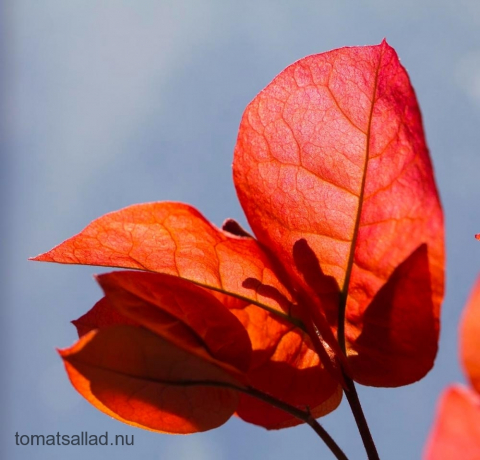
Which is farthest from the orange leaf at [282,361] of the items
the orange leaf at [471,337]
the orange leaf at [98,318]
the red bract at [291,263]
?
the orange leaf at [471,337]

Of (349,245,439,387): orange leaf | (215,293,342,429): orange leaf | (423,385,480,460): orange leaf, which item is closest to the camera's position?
(423,385,480,460): orange leaf

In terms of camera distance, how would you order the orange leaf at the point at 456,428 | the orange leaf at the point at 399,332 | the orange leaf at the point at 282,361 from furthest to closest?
1. the orange leaf at the point at 282,361
2. the orange leaf at the point at 399,332
3. the orange leaf at the point at 456,428

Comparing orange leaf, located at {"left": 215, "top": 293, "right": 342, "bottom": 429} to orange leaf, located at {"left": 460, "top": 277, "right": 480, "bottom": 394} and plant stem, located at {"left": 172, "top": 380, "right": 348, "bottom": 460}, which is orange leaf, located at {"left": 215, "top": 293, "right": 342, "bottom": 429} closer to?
plant stem, located at {"left": 172, "top": 380, "right": 348, "bottom": 460}

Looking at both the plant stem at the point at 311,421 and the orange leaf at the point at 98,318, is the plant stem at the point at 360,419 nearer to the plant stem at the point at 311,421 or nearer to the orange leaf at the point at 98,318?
the plant stem at the point at 311,421

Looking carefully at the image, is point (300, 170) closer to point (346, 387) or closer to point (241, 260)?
point (241, 260)

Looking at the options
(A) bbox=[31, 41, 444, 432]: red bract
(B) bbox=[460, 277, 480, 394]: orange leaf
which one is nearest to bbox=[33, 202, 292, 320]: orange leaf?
(A) bbox=[31, 41, 444, 432]: red bract

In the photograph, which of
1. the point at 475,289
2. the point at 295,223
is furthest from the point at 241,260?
the point at 475,289

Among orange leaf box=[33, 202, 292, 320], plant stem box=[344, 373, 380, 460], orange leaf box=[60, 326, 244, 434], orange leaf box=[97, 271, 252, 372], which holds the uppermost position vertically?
orange leaf box=[33, 202, 292, 320]
